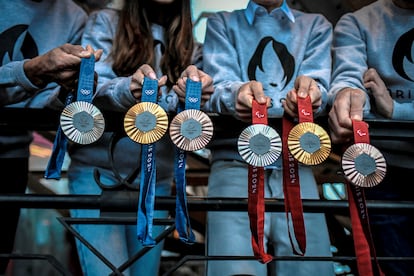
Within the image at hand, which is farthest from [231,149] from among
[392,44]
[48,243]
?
[48,243]

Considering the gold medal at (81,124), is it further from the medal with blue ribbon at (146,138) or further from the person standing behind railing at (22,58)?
the person standing behind railing at (22,58)

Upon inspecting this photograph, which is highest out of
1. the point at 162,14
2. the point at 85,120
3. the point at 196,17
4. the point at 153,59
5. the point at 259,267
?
the point at 196,17

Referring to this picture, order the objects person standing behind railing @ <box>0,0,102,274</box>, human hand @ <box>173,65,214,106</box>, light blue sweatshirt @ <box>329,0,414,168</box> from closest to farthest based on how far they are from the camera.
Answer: human hand @ <box>173,65,214,106</box>
person standing behind railing @ <box>0,0,102,274</box>
light blue sweatshirt @ <box>329,0,414,168</box>

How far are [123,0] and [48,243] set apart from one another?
9.64 ft

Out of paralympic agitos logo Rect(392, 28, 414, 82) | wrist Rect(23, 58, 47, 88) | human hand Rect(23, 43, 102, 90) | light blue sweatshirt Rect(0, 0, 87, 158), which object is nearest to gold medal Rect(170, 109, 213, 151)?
human hand Rect(23, 43, 102, 90)

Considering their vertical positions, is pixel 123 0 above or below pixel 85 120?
above

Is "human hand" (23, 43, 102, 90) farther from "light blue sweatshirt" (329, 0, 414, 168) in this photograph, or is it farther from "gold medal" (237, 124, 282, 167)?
"light blue sweatshirt" (329, 0, 414, 168)

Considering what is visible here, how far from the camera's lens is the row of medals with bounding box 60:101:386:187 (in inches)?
32.8

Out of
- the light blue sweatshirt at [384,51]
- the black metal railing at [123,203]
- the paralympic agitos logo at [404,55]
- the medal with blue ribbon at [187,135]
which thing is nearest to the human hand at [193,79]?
the medal with blue ribbon at [187,135]

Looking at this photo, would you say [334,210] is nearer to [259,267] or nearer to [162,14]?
[259,267]

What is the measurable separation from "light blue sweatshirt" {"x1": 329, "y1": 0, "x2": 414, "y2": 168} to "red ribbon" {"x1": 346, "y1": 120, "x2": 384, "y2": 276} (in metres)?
0.38

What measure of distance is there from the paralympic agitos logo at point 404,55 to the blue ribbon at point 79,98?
841 millimetres

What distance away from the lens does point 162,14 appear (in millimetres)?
1387

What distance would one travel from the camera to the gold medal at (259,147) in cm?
83
